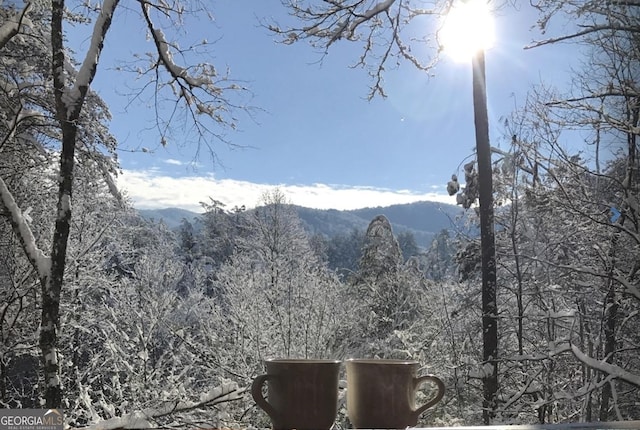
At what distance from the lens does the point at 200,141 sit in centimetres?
238

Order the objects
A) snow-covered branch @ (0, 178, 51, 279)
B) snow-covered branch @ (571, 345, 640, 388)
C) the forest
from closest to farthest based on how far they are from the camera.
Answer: snow-covered branch @ (0, 178, 51, 279) → the forest → snow-covered branch @ (571, 345, 640, 388)

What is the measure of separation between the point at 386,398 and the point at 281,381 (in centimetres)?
13

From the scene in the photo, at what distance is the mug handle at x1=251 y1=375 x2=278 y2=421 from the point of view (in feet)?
1.94

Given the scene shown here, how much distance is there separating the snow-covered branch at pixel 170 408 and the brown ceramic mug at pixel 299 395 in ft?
1.63

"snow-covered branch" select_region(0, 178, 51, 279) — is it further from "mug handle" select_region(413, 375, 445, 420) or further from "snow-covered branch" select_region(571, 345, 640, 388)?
"snow-covered branch" select_region(571, 345, 640, 388)

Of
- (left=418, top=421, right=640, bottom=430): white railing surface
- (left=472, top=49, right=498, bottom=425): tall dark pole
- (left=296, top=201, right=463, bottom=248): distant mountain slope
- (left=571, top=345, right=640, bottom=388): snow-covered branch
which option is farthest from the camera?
(left=296, top=201, right=463, bottom=248): distant mountain slope

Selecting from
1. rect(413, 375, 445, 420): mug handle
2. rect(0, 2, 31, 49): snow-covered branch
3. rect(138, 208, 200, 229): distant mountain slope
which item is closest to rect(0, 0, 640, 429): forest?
rect(0, 2, 31, 49): snow-covered branch

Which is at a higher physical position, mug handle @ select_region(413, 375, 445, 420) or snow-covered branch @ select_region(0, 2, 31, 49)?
snow-covered branch @ select_region(0, 2, 31, 49)

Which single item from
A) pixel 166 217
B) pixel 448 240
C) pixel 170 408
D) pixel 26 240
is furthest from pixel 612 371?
pixel 166 217

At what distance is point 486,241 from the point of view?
8.96 feet

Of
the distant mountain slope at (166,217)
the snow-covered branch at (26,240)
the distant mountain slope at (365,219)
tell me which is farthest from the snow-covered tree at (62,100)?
the distant mountain slope at (365,219)

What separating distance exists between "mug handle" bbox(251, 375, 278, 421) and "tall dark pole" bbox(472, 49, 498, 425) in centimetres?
224

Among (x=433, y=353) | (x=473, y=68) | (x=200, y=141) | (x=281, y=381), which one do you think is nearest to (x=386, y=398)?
(x=281, y=381)

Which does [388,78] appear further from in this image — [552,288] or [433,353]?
[433,353]
